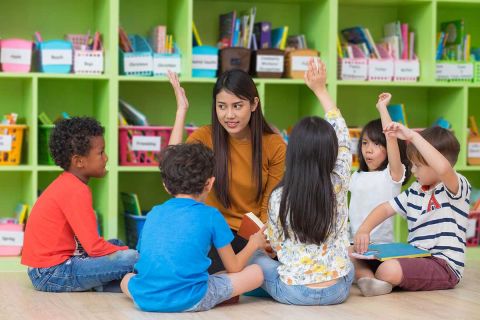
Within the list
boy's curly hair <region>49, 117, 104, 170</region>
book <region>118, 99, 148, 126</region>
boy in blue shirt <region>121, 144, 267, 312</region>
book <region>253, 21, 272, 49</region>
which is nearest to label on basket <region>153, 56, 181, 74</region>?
book <region>118, 99, 148, 126</region>

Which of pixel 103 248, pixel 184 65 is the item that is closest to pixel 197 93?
pixel 184 65

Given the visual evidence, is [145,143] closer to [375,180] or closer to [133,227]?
[133,227]

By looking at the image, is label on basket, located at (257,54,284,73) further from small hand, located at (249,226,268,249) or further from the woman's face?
small hand, located at (249,226,268,249)

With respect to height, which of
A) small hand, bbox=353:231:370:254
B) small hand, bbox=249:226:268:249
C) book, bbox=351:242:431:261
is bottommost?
book, bbox=351:242:431:261

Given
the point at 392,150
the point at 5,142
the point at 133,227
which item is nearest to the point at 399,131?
the point at 392,150

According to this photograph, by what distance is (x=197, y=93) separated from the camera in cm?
418

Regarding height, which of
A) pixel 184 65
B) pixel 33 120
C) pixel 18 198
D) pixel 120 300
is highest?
pixel 184 65

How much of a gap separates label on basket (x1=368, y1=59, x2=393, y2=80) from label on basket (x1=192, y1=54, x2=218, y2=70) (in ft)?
2.59

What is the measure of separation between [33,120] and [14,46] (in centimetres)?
34

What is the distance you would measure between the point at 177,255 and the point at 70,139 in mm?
745

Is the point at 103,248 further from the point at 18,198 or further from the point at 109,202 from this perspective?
the point at 18,198

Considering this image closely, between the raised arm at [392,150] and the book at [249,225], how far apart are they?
1.96ft

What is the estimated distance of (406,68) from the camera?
4.07m

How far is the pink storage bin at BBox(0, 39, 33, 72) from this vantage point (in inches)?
144
